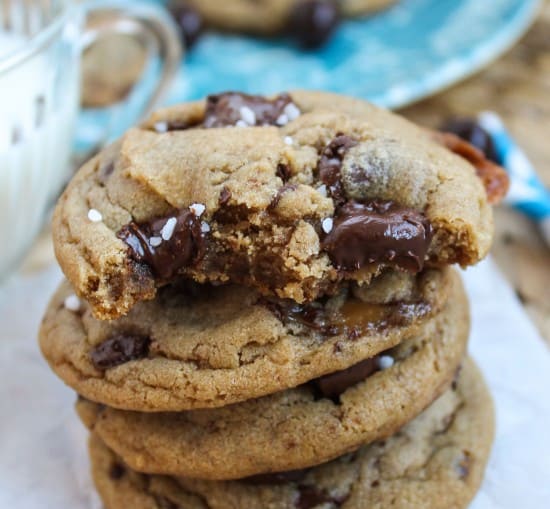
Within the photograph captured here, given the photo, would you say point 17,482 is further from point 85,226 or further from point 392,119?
point 392,119

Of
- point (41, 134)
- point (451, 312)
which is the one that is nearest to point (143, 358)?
point (451, 312)

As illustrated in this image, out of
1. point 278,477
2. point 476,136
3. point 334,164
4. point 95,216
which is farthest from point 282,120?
point 476,136

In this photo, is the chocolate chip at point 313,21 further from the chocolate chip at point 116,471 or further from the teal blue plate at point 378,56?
the chocolate chip at point 116,471

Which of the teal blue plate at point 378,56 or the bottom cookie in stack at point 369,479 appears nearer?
the bottom cookie in stack at point 369,479

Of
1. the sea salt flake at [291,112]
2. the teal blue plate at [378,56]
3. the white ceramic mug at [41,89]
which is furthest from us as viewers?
the teal blue plate at [378,56]

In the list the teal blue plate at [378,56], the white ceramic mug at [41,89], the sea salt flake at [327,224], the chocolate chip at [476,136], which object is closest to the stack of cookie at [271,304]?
the sea salt flake at [327,224]

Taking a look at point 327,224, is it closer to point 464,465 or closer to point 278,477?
point 278,477

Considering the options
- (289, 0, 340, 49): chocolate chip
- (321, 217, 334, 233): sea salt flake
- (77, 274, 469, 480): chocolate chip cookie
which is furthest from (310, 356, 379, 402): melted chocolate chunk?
(289, 0, 340, 49): chocolate chip
